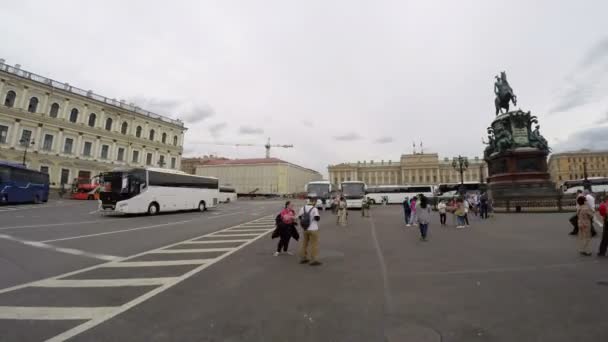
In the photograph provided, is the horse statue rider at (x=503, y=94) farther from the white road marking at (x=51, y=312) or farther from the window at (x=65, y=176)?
the window at (x=65, y=176)

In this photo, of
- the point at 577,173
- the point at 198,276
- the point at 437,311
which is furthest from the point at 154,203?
the point at 577,173

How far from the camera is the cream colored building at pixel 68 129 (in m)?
37.8

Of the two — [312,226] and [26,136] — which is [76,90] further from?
[312,226]

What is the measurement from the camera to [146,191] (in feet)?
64.5

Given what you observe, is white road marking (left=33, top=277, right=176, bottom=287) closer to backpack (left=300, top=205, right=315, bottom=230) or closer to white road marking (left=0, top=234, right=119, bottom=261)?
white road marking (left=0, top=234, right=119, bottom=261)

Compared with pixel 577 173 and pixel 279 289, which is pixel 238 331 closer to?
pixel 279 289

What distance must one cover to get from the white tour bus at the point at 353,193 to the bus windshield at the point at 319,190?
Answer: 7.21 feet

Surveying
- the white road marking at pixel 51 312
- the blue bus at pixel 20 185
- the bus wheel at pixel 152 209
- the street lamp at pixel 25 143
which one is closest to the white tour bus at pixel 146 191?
the bus wheel at pixel 152 209

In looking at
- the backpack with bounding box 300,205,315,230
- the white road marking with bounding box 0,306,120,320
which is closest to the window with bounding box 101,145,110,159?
the white road marking with bounding box 0,306,120,320

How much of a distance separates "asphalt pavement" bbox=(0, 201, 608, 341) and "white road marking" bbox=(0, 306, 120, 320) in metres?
0.02

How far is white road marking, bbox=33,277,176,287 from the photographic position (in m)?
5.27

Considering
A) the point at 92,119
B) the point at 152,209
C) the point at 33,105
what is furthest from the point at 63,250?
the point at 92,119

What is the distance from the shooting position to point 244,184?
11481 centimetres

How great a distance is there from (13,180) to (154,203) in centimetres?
1496
